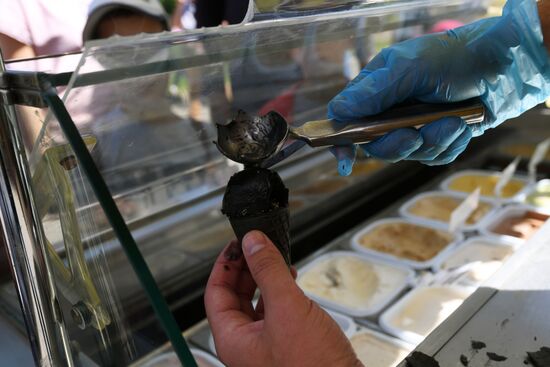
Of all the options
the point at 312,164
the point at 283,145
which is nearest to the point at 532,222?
the point at 312,164

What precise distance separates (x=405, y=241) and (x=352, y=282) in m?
0.44

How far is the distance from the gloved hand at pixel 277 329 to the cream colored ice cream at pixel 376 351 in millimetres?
806

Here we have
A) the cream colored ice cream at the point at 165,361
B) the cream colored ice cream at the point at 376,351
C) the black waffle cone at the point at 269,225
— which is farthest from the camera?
the cream colored ice cream at the point at 376,351

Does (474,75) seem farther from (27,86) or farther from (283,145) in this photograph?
(27,86)

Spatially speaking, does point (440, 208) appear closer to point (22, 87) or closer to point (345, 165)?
point (345, 165)

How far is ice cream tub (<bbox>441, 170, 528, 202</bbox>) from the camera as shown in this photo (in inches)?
109

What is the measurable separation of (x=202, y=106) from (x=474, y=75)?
1.01m

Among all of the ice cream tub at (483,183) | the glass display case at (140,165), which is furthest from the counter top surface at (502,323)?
the ice cream tub at (483,183)

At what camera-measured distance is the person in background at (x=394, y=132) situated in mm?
832

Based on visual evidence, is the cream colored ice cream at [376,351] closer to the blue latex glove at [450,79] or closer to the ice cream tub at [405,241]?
the ice cream tub at [405,241]

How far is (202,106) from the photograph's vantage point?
1.91 meters

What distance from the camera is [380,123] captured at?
45.8 inches

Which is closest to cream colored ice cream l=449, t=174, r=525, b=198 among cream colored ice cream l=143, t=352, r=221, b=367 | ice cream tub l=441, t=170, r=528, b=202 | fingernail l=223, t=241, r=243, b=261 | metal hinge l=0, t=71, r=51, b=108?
ice cream tub l=441, t=170, r=528, b=202

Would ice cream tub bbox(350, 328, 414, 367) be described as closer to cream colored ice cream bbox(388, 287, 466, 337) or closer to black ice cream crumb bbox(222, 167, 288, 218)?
cream colored ice cream bbox(388, 287, 466, 337)
